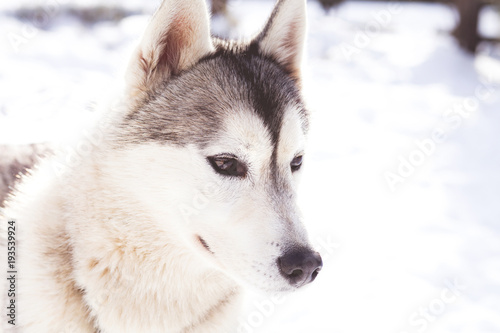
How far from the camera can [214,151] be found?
Answer: 191cm

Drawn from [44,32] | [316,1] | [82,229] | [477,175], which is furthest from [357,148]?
[316,1]

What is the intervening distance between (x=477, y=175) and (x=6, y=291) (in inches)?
171

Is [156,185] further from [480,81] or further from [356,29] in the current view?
[356,29]

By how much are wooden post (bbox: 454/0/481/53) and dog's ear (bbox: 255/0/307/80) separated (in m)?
7.14

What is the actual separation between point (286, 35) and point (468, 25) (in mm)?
7245

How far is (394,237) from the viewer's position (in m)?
3.85

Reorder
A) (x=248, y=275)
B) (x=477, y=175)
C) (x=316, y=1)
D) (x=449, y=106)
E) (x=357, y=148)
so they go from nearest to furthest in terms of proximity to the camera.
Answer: (x=248, y=275) < (x=477, y=175) < (x=357, y=148) < (x=449, y=106) < (x=316, y=1)

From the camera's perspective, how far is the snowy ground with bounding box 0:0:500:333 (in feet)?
9.91

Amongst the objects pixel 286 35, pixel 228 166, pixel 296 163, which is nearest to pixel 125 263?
pixel 228 166

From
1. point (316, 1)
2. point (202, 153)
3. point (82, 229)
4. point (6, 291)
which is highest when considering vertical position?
point (202, 153)

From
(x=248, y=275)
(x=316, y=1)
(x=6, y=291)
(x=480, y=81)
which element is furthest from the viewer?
(x=316, y=1)

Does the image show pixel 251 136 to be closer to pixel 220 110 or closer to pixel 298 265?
pixel 220 110

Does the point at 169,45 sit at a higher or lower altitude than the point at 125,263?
higher

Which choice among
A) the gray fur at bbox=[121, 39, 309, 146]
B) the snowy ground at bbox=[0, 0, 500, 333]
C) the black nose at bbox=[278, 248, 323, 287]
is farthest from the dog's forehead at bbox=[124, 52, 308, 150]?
the black nose at bbox=[278, 248, 323, 287]
